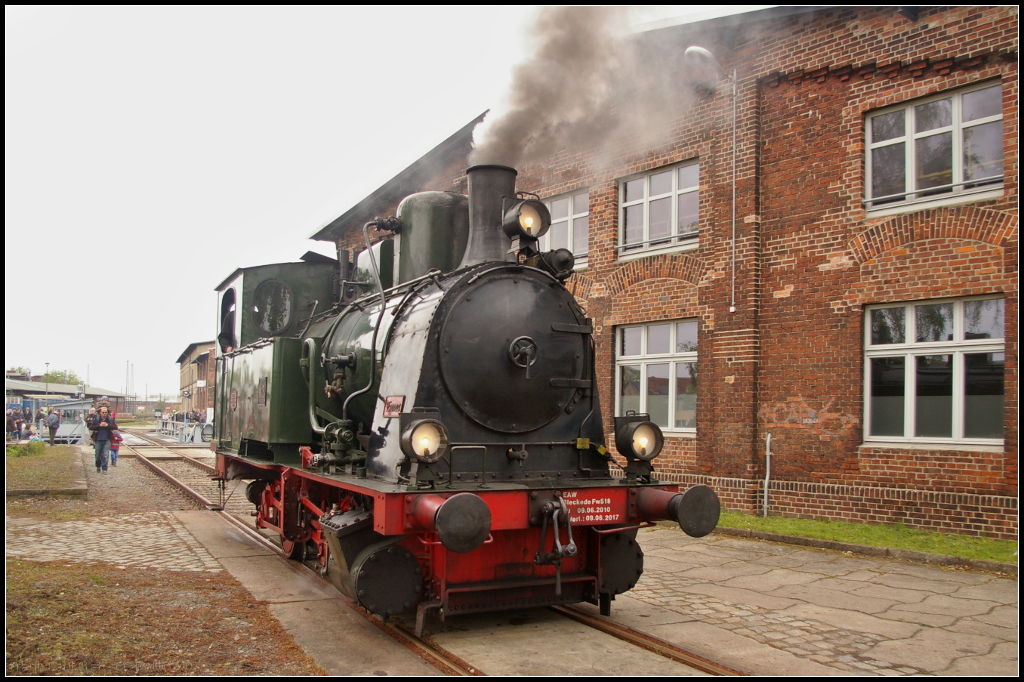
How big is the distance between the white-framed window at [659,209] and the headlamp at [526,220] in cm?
593

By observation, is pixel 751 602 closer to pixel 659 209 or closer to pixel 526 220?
pixel 526 220

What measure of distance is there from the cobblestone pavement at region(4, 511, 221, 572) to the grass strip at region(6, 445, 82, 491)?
307cm

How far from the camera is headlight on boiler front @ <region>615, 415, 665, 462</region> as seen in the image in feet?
18.5

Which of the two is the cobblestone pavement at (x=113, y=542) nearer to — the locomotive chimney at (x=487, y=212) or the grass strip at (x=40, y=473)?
the grass strip at (x=40, y=473)

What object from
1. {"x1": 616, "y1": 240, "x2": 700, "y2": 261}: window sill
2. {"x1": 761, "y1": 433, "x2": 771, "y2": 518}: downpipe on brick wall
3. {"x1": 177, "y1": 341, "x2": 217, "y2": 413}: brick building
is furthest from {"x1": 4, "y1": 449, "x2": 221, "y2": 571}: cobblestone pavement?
{"x1": 177, "y1": 341, "x2": 217, "y2": 413}: brick building

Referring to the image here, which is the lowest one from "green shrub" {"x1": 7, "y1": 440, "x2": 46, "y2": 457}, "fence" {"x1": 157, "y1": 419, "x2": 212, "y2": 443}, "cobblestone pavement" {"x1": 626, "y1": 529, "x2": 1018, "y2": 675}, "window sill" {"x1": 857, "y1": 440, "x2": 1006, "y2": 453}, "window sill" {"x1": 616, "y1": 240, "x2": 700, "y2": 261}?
"fence" {"x1": 157, "y1": 419, "x2": 212, "y2": 443}

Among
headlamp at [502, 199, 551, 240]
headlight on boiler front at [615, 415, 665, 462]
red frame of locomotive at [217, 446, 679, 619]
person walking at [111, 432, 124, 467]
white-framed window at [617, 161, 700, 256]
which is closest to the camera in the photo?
red frame of locomotive at [217, 446, 679, 619]

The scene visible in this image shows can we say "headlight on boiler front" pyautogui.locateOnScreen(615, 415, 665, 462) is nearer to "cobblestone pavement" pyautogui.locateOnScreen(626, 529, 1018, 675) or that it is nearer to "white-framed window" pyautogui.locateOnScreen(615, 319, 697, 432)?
"cobblestone pavement" pyautogui.locateOnScreen(626, 529, 1018, 675)

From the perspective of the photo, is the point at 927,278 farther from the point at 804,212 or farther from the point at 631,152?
the point at 631,152

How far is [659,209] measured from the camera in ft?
39.5

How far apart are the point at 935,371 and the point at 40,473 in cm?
1509

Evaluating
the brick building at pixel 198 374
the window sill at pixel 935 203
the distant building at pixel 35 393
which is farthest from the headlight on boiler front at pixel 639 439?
the brick building at pixel 198 374

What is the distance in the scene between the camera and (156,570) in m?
7.05

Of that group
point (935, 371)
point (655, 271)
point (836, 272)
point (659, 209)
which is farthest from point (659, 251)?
point (935, 371)
